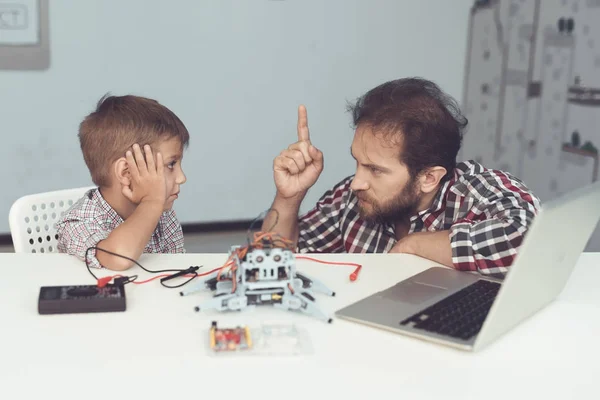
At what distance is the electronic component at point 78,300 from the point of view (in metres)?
1.12

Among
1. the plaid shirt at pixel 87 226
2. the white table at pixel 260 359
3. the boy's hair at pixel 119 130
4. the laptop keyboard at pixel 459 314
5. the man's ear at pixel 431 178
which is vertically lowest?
the white table at pixel 260 359

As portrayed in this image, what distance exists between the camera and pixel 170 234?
6.10 feet

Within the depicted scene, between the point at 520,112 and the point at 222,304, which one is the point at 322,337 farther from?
the point at 520,112

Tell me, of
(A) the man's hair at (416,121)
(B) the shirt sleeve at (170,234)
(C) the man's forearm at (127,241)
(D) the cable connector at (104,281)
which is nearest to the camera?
(D) the cable connector at (104,281)

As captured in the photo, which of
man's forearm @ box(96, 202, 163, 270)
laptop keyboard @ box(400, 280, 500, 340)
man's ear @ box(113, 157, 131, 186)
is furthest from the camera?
man's ear @ box(113, 157, 131, 186)

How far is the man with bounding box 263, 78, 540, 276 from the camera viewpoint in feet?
5.04

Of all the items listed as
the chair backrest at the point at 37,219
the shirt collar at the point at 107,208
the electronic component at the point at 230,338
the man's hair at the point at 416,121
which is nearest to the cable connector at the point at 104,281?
the electronic component at the point at 230,338

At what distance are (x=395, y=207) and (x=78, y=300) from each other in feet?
2.81

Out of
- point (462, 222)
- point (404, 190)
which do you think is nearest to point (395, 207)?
point (404, 190)

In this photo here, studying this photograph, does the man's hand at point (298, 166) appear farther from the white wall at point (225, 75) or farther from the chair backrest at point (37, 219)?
the white wall at point (225, 75)

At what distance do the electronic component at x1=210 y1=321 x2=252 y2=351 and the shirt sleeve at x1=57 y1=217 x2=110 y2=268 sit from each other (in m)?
0.45

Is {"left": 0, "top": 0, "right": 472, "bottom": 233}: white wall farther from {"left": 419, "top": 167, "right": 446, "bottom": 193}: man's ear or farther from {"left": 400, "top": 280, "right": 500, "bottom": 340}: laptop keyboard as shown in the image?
{"left": 400, "top": 280, "right": 500, "bottom": 340}: laptop keyboard

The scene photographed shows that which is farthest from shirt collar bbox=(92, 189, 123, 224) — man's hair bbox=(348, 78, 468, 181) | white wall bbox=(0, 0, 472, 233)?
white wall bbox=(0, 0, 472, 233)

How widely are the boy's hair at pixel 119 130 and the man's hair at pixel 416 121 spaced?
1.64ft
